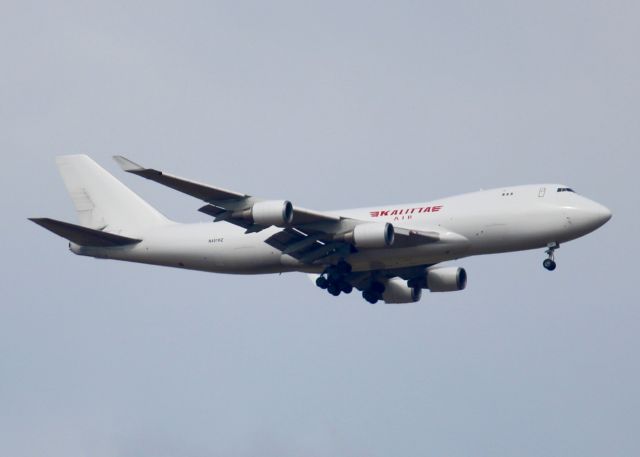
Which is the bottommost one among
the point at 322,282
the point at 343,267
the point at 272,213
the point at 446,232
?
the point at 322,282

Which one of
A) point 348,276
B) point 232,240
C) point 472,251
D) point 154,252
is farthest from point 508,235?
point 154,252

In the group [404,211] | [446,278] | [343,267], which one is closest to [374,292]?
[446,278]

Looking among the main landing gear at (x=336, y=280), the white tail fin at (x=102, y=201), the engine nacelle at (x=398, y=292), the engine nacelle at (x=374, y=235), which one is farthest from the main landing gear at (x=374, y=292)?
the white tail fin at (x=102, y=201)

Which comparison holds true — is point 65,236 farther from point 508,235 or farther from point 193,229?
point 508,235

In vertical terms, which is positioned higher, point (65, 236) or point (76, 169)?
point (76, 169)

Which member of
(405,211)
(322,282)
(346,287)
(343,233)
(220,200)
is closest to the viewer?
(220,200)

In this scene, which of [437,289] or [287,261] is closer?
[287,261]

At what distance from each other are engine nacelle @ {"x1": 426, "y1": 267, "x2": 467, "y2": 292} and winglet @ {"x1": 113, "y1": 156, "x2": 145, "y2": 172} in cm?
1796

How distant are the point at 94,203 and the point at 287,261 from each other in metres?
12.1

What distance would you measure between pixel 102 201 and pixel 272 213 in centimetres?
1408

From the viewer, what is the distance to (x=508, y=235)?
59438 mm

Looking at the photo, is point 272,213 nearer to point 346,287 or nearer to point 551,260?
point 346,287

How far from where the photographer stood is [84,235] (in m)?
64.5

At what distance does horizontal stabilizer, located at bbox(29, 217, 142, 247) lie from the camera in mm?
62281
